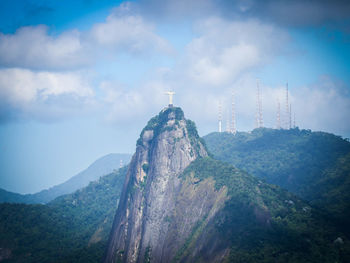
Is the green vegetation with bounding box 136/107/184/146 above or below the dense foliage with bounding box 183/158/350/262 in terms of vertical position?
above

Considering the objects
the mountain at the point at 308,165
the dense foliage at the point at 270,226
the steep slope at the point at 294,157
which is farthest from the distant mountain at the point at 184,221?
the steep slope at the point at 294,157

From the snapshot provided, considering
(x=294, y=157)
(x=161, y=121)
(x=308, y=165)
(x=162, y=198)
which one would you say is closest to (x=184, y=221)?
(x=162, y=198)

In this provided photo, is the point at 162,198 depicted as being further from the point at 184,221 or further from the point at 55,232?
the point at 55,232

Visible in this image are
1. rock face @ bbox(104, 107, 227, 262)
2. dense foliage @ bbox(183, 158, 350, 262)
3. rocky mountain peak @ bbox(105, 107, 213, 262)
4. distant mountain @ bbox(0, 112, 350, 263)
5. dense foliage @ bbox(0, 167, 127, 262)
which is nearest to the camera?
dense foliage @ bbox(183, 158, 350, 262)

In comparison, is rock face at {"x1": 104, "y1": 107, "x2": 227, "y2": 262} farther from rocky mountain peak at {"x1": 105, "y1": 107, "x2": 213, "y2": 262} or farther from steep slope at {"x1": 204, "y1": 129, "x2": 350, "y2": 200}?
steep slope at {"x1": 204, "y1": 129, "x2": 350, "y2": 200}

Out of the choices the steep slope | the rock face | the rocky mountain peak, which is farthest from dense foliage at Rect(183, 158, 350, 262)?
the steep slope

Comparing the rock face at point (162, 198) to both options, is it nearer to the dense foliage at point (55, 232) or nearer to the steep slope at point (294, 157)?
the dense foliage at point (55, 232)

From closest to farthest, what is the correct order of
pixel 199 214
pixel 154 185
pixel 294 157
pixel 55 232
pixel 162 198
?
pixel 199 214, pixel 162 198, pixel 154 185, pixel 55 232, pixel 294 157
